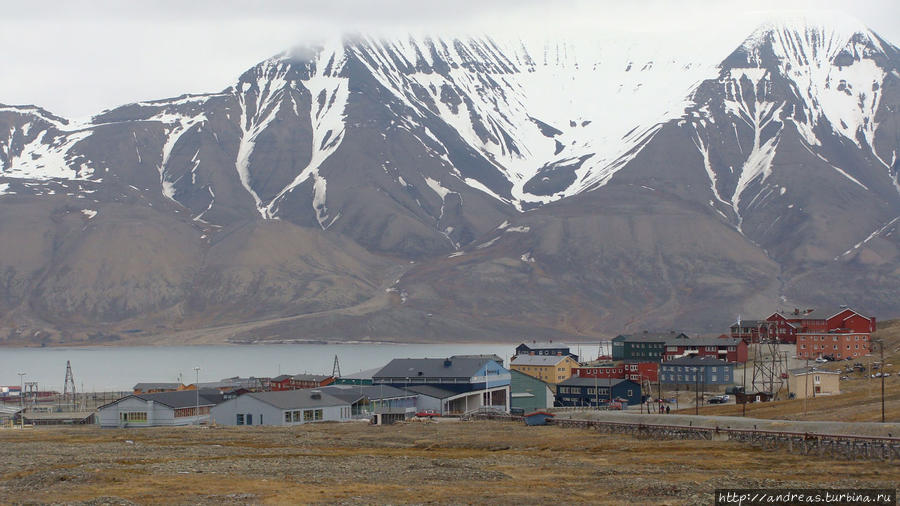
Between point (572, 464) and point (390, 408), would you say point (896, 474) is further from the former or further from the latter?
point (390, 408)

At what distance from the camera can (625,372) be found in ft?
448

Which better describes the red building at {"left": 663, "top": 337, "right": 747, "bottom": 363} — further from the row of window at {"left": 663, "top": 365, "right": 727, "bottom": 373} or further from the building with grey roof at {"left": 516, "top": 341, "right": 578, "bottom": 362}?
the building with grey roof at {"left": 516, "top": 341, "right": 578, "bottom": 362}

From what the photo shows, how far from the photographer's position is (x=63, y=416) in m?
110

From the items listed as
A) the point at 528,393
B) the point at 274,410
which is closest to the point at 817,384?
the point at 528,393

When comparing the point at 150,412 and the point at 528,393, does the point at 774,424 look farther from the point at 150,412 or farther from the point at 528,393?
the point at 528,393

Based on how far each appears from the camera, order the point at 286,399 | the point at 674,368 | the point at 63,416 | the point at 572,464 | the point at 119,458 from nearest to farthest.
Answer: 1. the point at 572,464
2. the point at 119,458
3. the point at 286,399
4. the point at 63,416
5. the point at 674,368

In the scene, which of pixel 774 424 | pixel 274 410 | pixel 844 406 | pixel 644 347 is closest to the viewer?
pixel 774 424

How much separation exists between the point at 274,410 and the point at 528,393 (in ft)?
114

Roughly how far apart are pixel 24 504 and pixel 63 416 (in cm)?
6914

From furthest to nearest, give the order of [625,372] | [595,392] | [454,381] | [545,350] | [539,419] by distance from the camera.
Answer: [545,350], [625,372], [595,392], [454,381], [539,419]

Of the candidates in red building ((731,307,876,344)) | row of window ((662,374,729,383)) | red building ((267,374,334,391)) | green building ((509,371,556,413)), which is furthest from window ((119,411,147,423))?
red building ((731,307,876,344))

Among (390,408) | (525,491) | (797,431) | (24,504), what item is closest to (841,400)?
(797,431)

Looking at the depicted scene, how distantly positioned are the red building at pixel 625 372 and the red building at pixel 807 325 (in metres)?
26.6

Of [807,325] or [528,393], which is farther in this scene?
[807,325]
